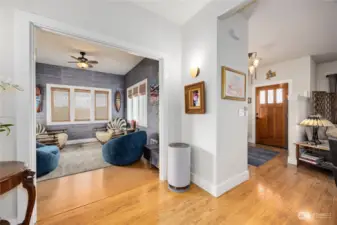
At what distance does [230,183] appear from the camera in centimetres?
205

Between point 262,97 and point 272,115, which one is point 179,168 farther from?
point 262,97

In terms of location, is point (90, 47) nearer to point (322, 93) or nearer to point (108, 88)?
point (108, 88)

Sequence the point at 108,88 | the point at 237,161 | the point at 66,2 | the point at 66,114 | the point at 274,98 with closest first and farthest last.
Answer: the point at 66,2
the point at 237,161
the point at 274,98
the point at 66,114
the point at 108,88

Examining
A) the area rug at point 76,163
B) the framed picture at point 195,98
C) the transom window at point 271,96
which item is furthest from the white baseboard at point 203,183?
the transom window at point 271,96

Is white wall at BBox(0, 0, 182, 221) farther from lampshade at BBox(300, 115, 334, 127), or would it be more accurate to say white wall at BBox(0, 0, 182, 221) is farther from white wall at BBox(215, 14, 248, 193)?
lampshade at BBox(300, 115, 334, 127)

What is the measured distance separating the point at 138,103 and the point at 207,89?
299cm

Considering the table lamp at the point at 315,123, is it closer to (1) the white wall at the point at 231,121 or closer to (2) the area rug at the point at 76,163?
(1) the white wall at the point at 231,121

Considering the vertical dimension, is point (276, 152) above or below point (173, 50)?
below

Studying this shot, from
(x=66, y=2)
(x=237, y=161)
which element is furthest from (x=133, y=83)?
(x=237, y=161)

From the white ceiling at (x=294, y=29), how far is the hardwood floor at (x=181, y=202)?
99.7 inches

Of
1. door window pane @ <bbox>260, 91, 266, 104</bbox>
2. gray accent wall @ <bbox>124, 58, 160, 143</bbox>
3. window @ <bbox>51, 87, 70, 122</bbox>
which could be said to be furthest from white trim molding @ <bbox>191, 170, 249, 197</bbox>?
window @ <bbox>51, 87, 70, 122</bbox>

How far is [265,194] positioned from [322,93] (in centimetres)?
351

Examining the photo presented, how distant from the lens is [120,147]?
2.86 metres

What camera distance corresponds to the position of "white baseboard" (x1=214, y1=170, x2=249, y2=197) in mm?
1897
